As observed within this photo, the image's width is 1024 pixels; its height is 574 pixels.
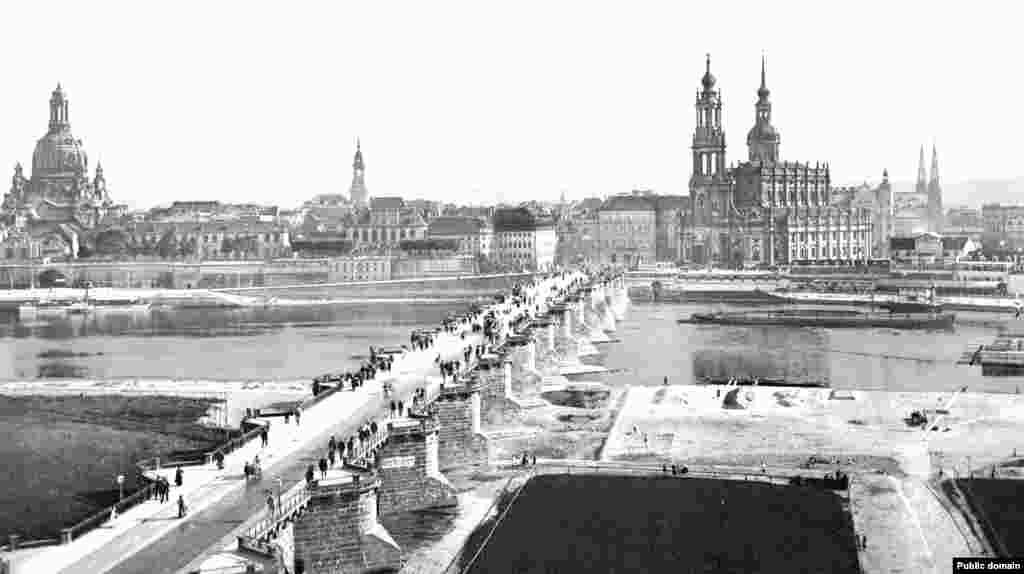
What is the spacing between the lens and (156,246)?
106m

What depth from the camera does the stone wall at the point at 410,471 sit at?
83.2 feet

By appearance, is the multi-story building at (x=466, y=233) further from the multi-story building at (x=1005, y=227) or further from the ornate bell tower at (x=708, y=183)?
the multi-story building at (x=1005, y=227)

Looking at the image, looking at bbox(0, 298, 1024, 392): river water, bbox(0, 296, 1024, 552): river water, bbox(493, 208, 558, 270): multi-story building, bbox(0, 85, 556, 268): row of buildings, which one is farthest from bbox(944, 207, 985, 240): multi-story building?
bbox(0, 298, 1024, 392): river water

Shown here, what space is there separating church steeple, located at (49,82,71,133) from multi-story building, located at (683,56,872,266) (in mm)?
51172

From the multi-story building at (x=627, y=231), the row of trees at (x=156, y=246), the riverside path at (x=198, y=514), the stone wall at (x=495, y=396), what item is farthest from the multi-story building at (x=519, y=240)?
the riverside path at (x=198, y=514)

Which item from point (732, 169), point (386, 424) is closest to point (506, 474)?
point (386, 424)

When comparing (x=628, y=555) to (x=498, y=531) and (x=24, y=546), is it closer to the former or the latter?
(x=498, y=531)

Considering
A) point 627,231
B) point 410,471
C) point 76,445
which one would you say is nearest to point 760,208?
point 627,231

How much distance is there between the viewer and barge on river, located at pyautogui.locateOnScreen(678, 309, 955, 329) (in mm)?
67125

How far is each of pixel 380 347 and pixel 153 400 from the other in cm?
1669

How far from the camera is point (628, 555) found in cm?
2264

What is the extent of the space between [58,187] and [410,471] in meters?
99.2

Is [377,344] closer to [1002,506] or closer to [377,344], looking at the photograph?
[377,344]

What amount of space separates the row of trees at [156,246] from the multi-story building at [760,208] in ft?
109
